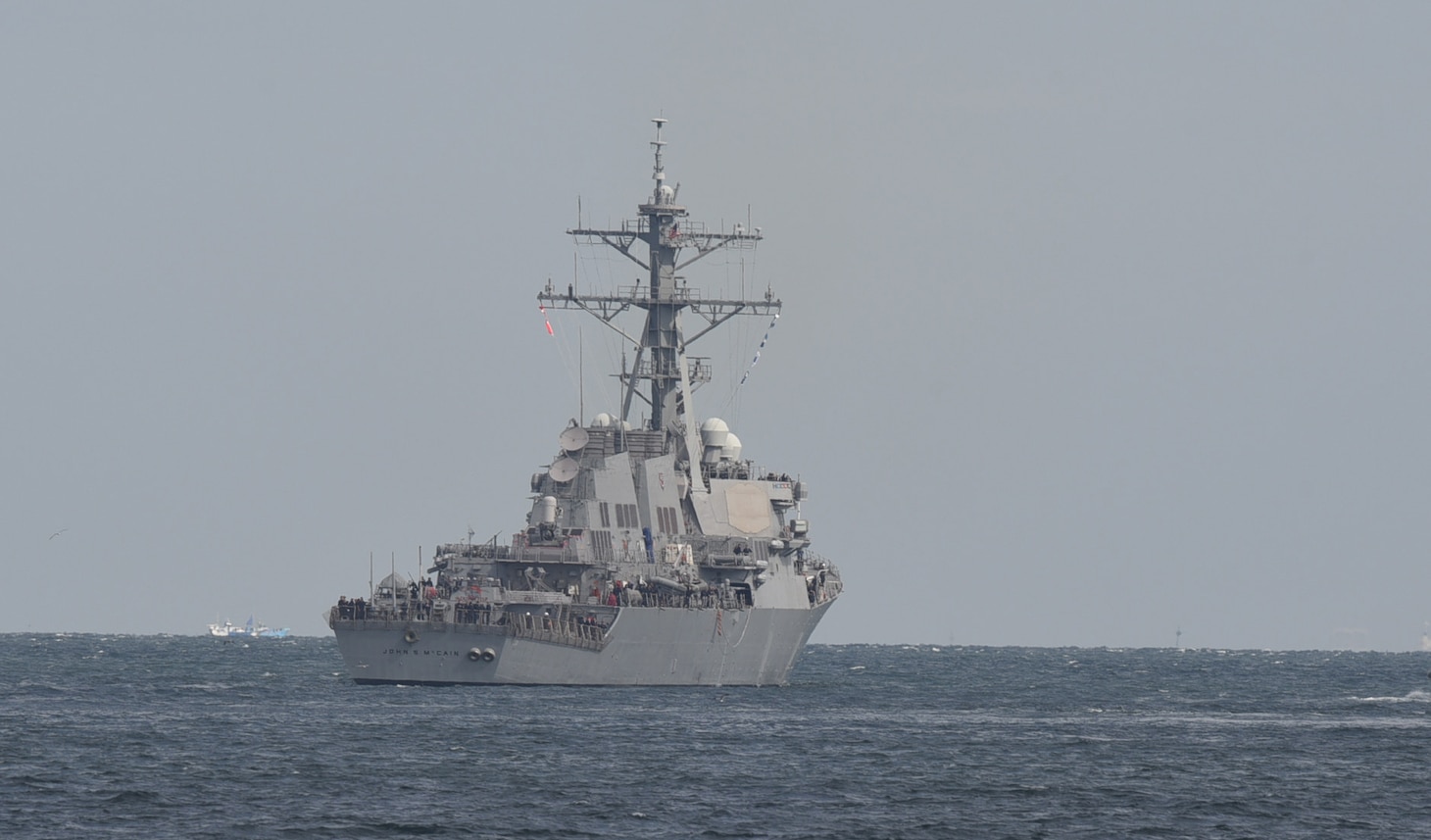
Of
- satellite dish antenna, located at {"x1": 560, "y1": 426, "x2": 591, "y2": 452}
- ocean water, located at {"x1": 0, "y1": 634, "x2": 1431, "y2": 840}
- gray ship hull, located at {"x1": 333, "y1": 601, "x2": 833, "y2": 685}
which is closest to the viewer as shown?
ocean water, located at {"x1": 0, "y1": 634, "x2": 1431, "y2": 840}

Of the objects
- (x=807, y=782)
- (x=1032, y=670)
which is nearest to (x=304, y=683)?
(x=807, y=782)

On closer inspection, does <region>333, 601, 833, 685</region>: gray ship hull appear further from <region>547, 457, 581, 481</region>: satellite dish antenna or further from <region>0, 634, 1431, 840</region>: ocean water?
<region>547, 457, 581, 481</region>: satellite dish antenna

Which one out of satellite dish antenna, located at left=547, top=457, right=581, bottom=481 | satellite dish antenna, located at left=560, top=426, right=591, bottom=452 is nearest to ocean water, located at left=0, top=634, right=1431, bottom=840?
satellite dish antenna, located at left=547, top=457, right=581, bottom=481

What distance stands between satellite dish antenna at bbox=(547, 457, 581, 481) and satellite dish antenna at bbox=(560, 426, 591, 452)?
0.56 metres

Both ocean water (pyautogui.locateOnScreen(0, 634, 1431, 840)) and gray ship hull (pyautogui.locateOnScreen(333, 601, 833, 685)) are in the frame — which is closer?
ocean water (pyautogui.locateOnScreen(0, 634, 1431, 840))

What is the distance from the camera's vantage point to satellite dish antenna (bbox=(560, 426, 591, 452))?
73.4 meters

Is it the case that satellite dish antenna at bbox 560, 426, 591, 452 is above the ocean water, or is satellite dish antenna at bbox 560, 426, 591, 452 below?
above

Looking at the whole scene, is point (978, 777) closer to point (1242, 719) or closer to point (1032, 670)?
point (1242, 719)

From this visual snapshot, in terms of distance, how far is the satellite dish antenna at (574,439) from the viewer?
73.4 metres

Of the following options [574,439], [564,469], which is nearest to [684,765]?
[564,469]

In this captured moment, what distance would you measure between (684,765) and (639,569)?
2262cm

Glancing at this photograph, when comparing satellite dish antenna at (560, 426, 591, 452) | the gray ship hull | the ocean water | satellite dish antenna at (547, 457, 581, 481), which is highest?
satellite dish antenna at (560, 426, 591, 452)

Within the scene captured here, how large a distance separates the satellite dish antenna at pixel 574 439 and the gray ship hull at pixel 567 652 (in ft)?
23.6

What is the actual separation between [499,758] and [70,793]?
10.2 meters
